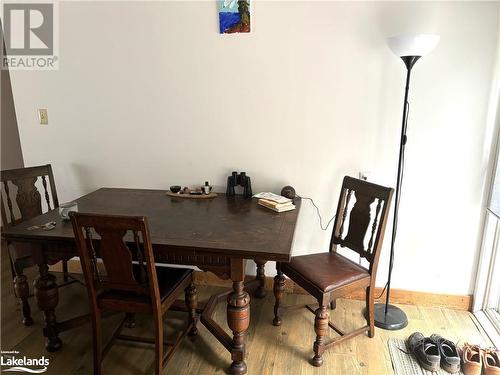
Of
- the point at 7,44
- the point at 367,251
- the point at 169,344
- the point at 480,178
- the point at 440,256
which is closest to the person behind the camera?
the point at 169,344

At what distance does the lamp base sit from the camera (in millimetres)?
2283

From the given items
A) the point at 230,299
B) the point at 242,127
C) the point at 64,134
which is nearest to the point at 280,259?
the point at 230,299

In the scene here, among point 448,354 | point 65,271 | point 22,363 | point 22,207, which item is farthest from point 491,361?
point 22,207

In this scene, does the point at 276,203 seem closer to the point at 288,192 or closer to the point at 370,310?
the point at 288,192

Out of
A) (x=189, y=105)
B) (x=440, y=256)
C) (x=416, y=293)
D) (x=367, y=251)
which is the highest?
(x=189, y=105)

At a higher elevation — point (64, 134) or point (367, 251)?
point (64, 134)

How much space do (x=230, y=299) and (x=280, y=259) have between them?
0.37m

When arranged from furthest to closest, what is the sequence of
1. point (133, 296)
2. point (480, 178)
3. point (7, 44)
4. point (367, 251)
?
point (7, 44) → point (480, 178) → point (367, 251) → point (133, 296)

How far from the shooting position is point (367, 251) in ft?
6.87

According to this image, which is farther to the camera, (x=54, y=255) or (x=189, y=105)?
(x=189, y=105)

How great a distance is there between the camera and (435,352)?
6.52ft

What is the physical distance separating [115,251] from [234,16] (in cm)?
162

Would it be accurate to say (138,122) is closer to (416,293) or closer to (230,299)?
(230,299)

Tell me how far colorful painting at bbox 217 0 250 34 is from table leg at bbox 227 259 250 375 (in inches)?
59.4
